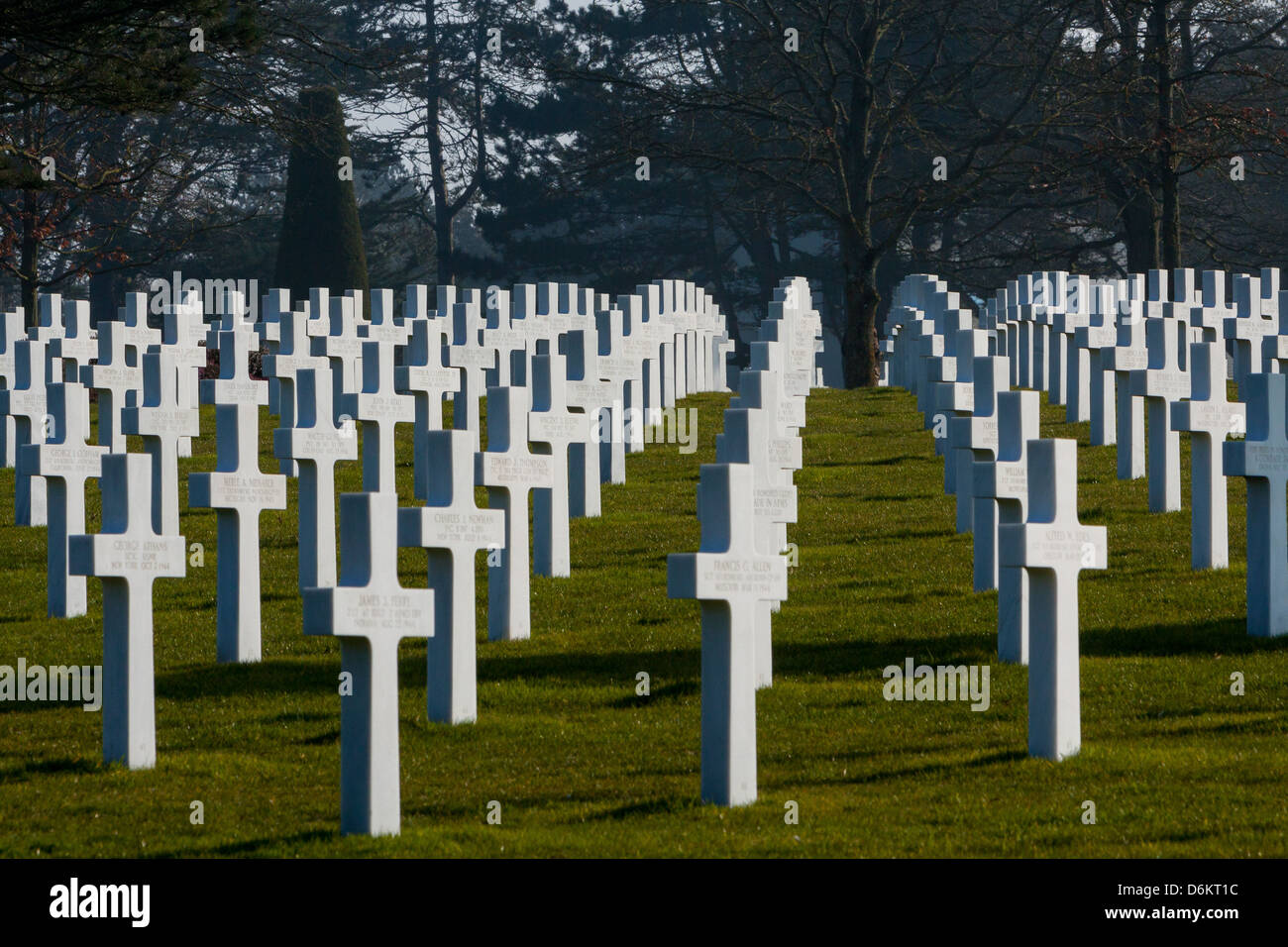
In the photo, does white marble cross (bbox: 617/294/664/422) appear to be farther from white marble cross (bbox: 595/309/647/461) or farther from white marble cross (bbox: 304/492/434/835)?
white marble cross (bbox: 304/492/434/835)

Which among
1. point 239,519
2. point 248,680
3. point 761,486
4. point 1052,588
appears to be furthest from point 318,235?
point 1052,588

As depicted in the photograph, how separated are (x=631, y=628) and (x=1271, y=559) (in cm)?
317

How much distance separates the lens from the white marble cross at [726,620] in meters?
6.49

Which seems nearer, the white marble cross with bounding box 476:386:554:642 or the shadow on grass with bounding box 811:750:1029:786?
the shadow on grass with bounding box 811:750:1029:786

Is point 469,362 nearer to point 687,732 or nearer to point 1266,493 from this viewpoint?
point 1266,493

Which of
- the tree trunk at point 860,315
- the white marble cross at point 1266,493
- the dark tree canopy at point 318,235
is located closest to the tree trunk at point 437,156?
the dark tree canopy at point 318,235

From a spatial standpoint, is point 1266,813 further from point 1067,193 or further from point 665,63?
Answer: point 665,63

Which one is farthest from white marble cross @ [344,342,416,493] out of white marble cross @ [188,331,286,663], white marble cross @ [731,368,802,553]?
white marble cross @ [731,368,802,553]

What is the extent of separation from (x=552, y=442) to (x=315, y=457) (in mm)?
1394

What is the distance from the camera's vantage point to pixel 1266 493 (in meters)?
9.16

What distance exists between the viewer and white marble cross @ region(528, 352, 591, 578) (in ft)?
35.8

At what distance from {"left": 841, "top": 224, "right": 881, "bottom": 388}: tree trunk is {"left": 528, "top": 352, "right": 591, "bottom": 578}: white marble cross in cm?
1587

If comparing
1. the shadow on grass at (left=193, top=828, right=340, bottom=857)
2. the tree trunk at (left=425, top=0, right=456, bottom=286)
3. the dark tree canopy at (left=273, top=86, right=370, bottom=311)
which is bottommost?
the shadow on grass at (left=193, top=828, right=340, bottom=857)

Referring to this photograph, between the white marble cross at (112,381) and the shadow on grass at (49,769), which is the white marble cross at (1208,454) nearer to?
the shadow on grass at (49,769)
